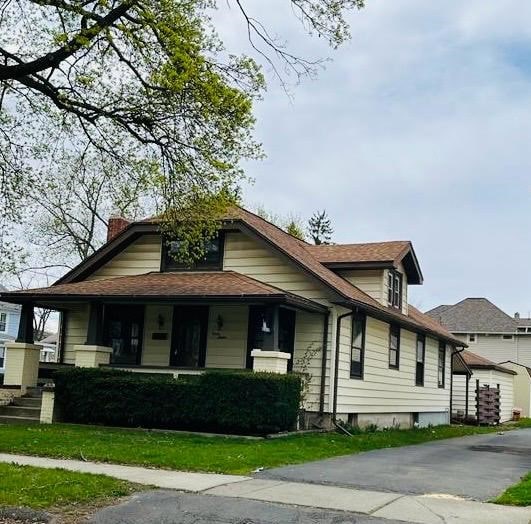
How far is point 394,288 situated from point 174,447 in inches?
441

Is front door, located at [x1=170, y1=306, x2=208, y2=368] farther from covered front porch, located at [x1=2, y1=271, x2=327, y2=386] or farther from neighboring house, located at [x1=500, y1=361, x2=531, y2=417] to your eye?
neighboring house, located at [x1=500, y1=361, x2=531, y2=417]

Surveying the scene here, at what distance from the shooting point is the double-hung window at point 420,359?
2449 centimetres

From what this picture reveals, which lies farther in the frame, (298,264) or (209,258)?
(209,258)

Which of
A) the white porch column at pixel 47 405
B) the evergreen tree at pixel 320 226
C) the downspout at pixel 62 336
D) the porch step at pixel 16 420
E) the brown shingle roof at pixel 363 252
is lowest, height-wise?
the porch step at pixel 16 420

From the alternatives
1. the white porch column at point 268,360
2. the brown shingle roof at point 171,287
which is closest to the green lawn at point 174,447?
the white porch column at point 268,360

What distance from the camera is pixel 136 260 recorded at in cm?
2041

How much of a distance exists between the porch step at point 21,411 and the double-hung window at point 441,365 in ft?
49.9

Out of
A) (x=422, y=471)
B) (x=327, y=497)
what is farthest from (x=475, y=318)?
(x=327, y=497)

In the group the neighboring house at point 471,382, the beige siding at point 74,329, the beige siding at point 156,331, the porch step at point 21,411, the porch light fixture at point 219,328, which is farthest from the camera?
the neighboring house at point 471,382

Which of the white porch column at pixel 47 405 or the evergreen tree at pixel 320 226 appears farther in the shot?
the evergreen tree at pixel 320 226

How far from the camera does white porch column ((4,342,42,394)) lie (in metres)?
18.5

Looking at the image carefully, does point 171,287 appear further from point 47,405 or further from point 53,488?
point 53,488

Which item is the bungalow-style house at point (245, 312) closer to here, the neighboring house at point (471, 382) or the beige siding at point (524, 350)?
the neighboring house at point (471, 382)

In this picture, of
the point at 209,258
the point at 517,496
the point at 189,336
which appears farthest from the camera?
the point at 209,258
